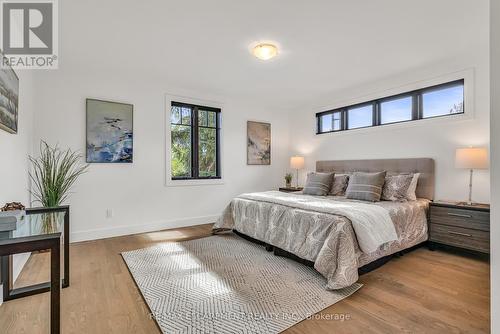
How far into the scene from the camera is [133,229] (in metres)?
3.96

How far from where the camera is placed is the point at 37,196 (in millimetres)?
3260

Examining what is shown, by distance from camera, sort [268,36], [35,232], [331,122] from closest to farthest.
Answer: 1. [35,232]
2. [268,36]
3. [331,122]

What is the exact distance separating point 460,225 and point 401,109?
188 cm

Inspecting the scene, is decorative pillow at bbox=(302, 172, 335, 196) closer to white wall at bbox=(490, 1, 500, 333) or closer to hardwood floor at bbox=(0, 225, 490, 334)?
hardwood floor at bbox=(0, 225, 490, 334)

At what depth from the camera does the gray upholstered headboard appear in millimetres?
3520

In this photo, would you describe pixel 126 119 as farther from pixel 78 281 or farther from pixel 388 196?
pixel 388 196

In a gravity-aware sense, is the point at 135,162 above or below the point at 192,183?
above

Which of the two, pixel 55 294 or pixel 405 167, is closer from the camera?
pixel 55 294

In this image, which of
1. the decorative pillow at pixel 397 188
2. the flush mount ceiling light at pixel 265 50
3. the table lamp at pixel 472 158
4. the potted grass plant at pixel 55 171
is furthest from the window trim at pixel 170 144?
the table lamp at pixel 472 158

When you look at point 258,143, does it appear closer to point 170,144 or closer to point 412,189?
point 170,144

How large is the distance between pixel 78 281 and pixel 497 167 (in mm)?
3208

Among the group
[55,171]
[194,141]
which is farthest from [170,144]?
[55,171]

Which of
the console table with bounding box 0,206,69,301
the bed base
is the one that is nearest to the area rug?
the bed base

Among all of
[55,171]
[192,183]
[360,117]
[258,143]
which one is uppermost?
[360,117]
